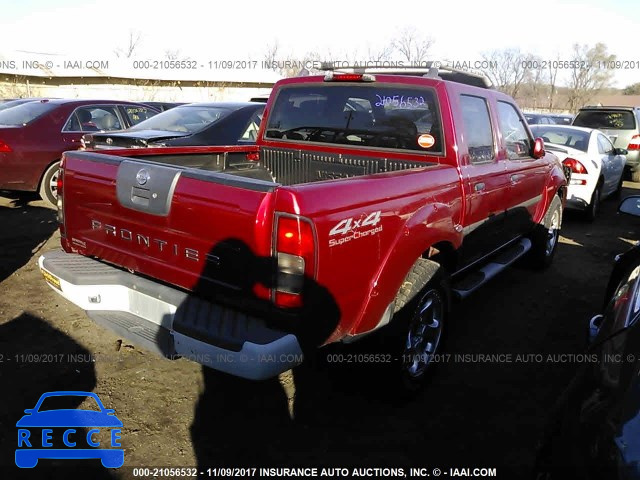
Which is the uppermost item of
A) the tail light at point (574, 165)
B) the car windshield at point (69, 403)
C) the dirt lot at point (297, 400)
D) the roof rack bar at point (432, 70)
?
the roof rack bar at point (432, 70)

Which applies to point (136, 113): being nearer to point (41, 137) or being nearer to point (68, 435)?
point (41, 137)

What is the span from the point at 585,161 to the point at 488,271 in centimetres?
515

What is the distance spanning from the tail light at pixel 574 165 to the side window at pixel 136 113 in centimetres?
767

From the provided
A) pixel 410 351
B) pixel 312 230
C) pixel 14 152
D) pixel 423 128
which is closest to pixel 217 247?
pixel 312 230

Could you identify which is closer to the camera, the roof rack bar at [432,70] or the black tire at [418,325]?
the black tire at [418,325]

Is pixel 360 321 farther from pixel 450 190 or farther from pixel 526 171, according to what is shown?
pixel 526 171

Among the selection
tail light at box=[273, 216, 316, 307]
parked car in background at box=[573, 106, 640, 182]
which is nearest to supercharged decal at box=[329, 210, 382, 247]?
tail light at box=[273, 216, 316, 307]

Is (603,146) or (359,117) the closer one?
(359,117)

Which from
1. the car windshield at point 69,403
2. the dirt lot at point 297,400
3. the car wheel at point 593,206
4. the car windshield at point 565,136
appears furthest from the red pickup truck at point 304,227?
the car windshield at point 565,136

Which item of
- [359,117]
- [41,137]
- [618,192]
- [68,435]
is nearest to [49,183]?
[41,137]

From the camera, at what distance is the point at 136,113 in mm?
9664

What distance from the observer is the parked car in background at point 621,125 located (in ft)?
43.0

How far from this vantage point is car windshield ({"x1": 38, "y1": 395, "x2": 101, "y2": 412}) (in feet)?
10.0

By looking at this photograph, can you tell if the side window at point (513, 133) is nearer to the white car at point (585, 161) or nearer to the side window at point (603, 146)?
the white car at point (585, 161)
